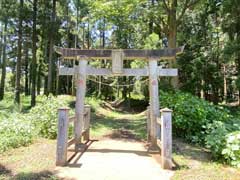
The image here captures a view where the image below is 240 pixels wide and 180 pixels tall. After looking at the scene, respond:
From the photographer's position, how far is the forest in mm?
8172

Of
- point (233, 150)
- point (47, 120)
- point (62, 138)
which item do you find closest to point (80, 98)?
point (47, 120)

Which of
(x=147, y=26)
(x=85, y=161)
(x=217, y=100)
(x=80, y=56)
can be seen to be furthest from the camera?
(x=217, y=100)

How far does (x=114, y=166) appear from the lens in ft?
19.5

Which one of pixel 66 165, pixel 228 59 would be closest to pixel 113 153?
pixel 66 165

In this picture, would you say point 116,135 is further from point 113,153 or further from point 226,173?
point 226,173

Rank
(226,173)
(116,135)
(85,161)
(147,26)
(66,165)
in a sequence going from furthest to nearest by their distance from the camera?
(147,26), (116,135), (85,161), (66,165), (226,173)

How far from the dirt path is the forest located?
0.68m

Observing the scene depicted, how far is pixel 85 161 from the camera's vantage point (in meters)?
6.33

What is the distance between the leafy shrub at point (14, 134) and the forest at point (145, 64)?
0.03 metres

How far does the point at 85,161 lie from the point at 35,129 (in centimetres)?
334

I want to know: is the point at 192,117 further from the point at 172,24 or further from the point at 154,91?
the point at 172,24

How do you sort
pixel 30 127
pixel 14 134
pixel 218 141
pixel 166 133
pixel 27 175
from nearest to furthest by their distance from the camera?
pixel 27 175 < pixel 166 133 < pixel 218 141 < pixel 14 134 < pixel 30 127

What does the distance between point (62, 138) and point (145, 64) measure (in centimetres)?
1143

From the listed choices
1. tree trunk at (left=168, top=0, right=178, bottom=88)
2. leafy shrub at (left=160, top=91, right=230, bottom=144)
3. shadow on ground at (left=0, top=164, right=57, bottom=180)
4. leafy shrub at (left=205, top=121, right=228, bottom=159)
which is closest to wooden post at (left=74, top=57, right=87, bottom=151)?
shadow on ground at (left=0, top=164, right=57, bottom=180)
